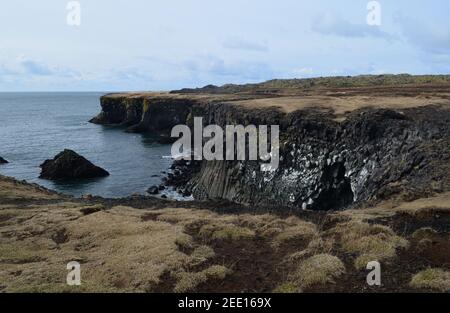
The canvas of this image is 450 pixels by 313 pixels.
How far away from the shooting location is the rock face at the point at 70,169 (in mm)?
67938

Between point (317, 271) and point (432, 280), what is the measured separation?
3740 millimetres

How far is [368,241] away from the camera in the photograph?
18953mm

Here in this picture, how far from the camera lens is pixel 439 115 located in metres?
39.1

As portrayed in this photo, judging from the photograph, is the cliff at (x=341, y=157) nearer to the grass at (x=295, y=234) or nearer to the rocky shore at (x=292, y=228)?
the rocky shore at (x=292, y=228)

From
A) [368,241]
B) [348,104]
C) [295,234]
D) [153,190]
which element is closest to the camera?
[368,241]

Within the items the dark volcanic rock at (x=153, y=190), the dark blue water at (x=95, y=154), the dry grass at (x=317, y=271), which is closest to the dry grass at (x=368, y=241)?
the dry grass at (x=317, y=271)

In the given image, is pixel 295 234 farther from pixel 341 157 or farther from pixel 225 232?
pixel 341 157

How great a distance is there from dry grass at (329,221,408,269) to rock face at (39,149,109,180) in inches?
2096

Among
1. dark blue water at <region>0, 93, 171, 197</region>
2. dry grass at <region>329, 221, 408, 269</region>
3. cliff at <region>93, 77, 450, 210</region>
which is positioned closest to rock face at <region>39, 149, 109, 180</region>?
dark blue water at <region>0, 93, 171, 197</region>

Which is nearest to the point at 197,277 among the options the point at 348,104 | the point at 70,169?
the point at 348,104

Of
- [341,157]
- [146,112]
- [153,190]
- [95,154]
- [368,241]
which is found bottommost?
[153,190]

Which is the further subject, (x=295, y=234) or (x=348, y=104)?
(x=348, y=104)

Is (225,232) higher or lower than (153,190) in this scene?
higher
